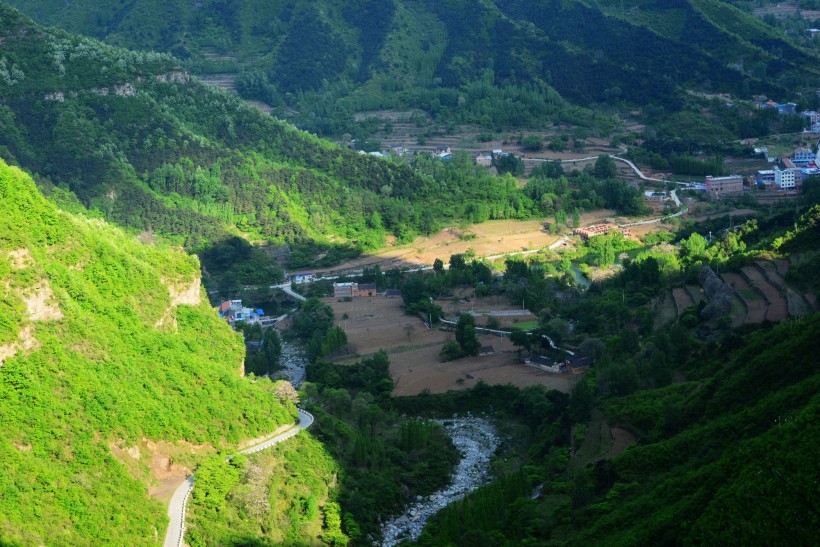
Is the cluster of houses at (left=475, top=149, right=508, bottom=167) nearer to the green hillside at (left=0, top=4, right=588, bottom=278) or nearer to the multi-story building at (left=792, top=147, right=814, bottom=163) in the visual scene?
the green hillside at (left=0, top=4, right=588, bottom=278)

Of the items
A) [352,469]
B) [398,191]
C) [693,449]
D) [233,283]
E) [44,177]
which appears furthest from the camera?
[398,191]

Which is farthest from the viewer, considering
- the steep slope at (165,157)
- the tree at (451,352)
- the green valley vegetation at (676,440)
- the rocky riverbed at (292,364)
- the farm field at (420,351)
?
the steep slope at (165,157)

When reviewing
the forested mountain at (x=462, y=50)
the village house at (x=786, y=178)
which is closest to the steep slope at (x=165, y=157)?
the village house at (x=786, y=178)

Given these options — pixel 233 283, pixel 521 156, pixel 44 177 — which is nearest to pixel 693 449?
pixel 233 283

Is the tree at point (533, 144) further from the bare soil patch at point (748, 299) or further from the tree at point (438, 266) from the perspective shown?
the bare soil patch at point (748, 299)

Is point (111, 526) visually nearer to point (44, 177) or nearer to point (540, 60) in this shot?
point (44, 177)

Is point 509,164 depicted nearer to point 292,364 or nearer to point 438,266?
point 438,266
